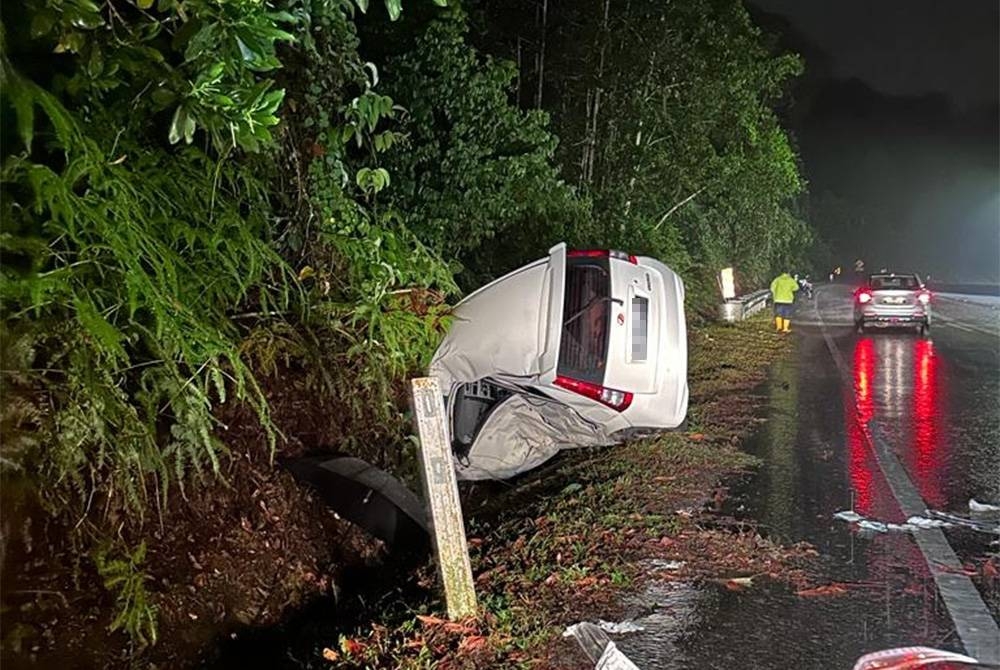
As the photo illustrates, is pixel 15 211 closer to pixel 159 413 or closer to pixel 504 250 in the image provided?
pixel 159 413

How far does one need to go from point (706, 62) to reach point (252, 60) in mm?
16113

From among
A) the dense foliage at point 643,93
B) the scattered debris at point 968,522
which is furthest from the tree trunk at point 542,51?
the scattered debris at point 968,522

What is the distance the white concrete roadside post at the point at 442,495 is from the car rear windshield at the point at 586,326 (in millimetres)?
2330

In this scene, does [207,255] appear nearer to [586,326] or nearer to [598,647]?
[586,326]

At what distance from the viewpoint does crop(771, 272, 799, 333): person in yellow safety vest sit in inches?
738

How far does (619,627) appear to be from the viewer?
386cm

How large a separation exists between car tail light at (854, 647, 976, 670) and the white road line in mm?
119

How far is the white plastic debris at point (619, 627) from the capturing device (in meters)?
3.81

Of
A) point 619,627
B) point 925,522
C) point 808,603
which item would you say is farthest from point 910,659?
point 925,522

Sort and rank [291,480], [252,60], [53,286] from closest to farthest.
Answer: [252,60] < [53,286] < [291,480]

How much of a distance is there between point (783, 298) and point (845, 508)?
14.0m

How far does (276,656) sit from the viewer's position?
14.0 ft

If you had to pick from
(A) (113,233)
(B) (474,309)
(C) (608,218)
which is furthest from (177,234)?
(C) (608,218)

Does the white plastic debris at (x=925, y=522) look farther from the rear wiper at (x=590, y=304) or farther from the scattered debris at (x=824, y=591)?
the rear wiper at (x=590, y=304)
